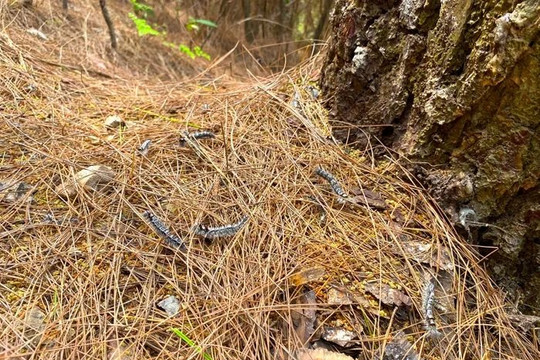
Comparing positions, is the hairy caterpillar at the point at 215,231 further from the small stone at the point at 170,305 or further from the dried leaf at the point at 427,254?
the dried leaf at the point at 427,254

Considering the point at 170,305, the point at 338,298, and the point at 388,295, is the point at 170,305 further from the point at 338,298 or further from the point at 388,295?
the point at 388,295

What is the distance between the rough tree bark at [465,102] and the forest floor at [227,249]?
0.39 feet

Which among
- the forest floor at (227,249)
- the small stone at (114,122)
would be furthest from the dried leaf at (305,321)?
the small stone at (114,122)

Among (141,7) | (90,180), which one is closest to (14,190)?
(90,180)

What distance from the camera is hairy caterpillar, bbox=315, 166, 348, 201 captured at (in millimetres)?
1548

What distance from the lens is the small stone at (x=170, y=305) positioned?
3.99 feet

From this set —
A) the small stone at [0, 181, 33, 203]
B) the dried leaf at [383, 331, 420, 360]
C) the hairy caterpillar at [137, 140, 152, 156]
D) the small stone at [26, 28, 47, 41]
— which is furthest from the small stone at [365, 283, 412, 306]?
the small stone at [26, 28, 47, 41]

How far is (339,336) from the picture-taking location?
1.20m

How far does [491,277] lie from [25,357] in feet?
4.86

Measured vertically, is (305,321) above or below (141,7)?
below

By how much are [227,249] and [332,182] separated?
0.49 meters

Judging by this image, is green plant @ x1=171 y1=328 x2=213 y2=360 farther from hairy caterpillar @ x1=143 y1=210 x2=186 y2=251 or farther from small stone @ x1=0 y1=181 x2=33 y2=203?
small stone @ x1=0 y1=181 x2=33 y2=203

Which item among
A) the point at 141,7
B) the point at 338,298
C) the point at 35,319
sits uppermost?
the point at 141,7

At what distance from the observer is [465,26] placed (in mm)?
1373
